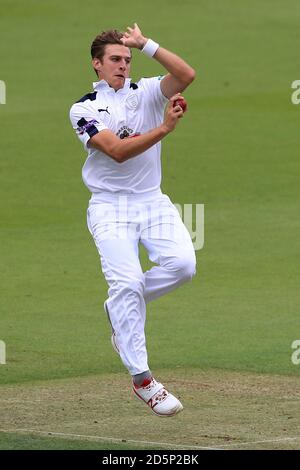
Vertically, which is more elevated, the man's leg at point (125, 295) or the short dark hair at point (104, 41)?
the short dark hair at point (104, 41)

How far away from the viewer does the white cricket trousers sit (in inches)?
406

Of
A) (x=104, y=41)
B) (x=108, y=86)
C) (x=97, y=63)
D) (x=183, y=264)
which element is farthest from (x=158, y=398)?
(x=104, y=41)

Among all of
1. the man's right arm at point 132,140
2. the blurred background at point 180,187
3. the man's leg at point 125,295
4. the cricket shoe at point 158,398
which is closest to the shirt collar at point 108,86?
the man's right arm at point 132,140

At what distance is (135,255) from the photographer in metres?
10.4

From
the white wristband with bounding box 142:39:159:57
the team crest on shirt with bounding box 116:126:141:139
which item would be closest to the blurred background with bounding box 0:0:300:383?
the team crest on shirt with bounding box 116:126:141:139

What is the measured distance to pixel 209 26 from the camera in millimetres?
32031

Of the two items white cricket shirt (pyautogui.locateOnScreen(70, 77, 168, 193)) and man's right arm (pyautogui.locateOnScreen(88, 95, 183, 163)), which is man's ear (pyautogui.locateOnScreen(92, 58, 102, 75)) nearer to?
white cricket shirt (pyautogui.locateOnScreen(70, 77, 168, 193))

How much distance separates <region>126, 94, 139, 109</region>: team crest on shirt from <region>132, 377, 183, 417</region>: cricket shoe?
2.06m

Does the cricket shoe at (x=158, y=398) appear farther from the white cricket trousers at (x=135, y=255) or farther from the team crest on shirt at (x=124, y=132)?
the team crest on shirt at (x=124, y=132)

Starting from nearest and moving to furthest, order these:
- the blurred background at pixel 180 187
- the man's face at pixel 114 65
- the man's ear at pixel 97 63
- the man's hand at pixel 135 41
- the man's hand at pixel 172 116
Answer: the man's hand at pixel 172 116
the man's hand at pixel 135 41
the man's face at pixel 114 65
the man's ear at pixel 97 63
the blurred background at pixel 180 187

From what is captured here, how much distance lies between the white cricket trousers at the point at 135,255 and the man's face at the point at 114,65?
86 centimetres

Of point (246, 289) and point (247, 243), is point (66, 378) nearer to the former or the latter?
point (246, 289)

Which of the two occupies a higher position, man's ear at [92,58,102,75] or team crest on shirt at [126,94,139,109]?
man's ear at [92,58,102,75]

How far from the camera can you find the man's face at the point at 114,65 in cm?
1052
